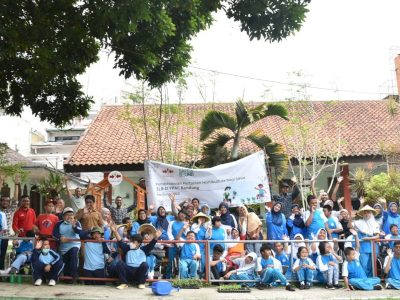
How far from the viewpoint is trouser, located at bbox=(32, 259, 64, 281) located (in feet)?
29.8

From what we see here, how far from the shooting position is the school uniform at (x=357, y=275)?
9.18 meters

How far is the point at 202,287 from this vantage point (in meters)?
9.27

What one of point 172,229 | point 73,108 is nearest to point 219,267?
point 172,229

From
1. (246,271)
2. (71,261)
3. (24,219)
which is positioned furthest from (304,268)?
(24,219)

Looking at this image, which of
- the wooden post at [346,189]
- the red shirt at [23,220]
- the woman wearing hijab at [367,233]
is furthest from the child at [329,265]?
the wooden post at [346,189]

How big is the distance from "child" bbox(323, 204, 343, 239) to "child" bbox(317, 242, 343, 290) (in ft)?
2.31

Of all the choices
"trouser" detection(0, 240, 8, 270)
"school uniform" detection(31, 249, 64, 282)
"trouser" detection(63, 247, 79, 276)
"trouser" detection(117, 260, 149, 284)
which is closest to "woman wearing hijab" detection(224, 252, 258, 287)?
"trouser" detection(117, 260, 149, 284)

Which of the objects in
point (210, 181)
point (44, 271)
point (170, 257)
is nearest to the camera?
point (44, 271)

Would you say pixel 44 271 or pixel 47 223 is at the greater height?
pixel 47 223

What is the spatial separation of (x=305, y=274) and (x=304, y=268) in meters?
0.12

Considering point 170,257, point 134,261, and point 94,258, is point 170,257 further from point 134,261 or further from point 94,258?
point 94,258

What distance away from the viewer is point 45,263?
359 inches

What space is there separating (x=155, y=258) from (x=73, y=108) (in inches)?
144

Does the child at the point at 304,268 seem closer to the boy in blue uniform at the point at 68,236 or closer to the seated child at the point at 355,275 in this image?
the seated child at the point at 355,275
